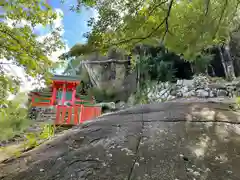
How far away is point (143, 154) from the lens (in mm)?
1618

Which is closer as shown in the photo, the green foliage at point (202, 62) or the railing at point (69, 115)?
the railing at point (69, 115)

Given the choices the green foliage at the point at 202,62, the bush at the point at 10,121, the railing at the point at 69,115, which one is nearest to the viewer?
the bush at the point at 10,121

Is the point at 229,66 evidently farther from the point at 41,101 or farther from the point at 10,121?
the point at 41,101

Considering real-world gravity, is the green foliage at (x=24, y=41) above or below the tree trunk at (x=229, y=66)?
below

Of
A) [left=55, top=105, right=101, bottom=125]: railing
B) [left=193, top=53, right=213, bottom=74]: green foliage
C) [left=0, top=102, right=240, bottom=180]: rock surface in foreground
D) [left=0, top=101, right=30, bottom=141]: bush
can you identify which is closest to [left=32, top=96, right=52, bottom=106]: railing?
[left=55, top=105, right=101, bottom=125]: railing

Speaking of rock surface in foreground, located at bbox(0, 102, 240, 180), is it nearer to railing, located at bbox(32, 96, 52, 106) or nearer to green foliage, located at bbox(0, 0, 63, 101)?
green foliage, located at bbox(0, 0, 63, 101)

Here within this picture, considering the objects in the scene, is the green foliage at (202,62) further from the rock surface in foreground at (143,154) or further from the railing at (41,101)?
the railing at (41,101)

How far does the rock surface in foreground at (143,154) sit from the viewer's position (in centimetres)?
135

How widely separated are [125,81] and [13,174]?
1325 centimetres

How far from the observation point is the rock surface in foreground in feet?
4.42

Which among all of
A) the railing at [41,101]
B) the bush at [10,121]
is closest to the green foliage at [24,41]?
the bush at [10,121]

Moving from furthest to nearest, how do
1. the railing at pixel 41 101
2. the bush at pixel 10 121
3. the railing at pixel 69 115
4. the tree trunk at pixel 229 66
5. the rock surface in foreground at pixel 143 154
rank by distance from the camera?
the railing at pixel 41 101 → the tree trunk at pixel 229 66 → the railing at pixel 69 115 → the bush at pixel 10 121 → the rock surface in foreground at pixel 143 154

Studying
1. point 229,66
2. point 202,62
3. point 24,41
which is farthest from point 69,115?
point 229,66

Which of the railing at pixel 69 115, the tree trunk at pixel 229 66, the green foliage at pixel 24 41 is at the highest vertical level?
the tree trunk at pixel 229 66
